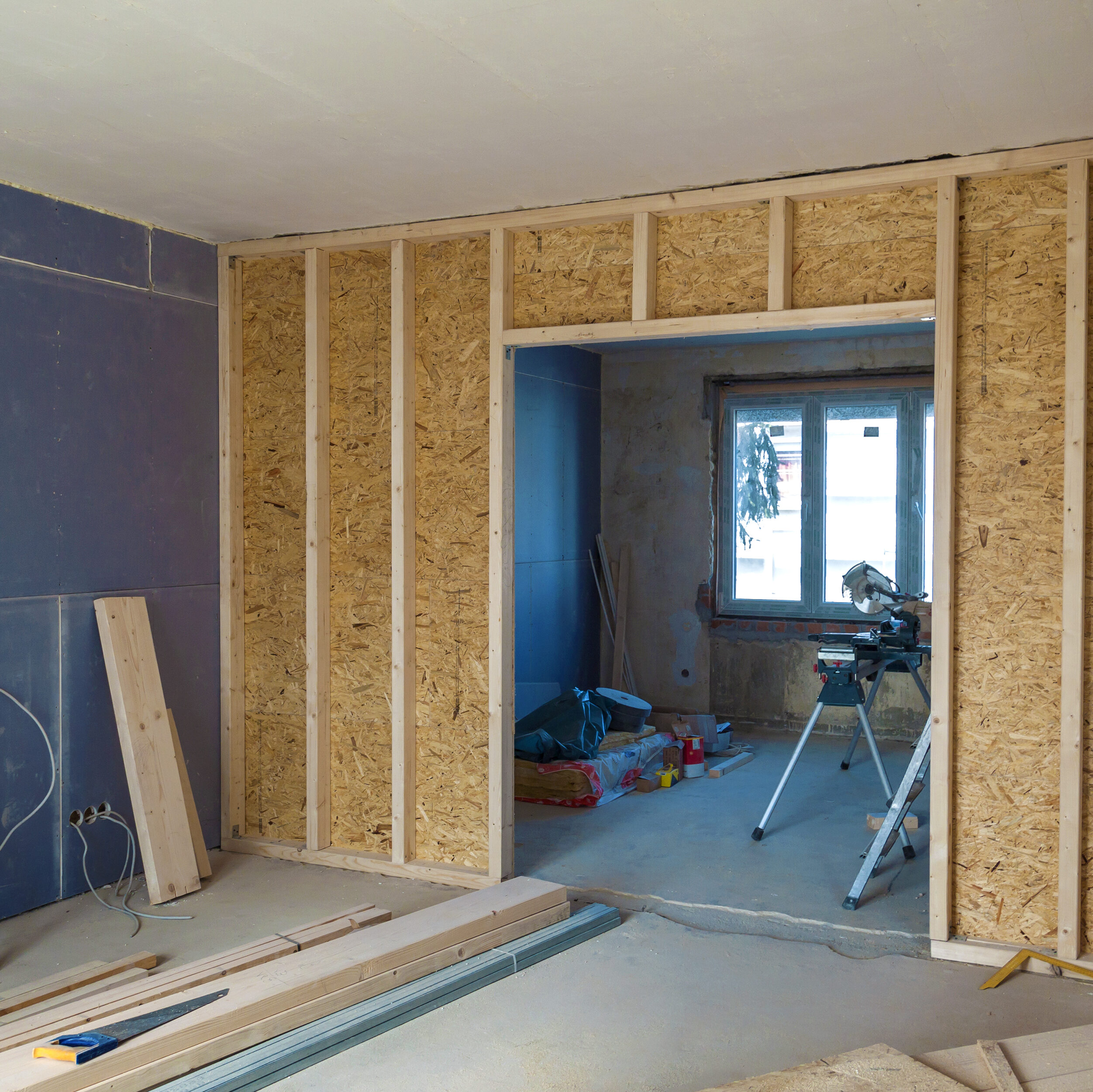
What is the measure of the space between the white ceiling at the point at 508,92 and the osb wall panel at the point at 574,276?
230 millimetres

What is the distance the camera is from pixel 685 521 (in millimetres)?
8258

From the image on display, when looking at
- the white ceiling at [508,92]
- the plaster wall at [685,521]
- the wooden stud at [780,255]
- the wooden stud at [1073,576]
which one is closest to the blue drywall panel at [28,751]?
the white ceiling at [508,92]

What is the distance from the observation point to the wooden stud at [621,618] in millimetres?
8203

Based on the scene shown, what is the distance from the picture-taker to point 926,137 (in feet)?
11.6

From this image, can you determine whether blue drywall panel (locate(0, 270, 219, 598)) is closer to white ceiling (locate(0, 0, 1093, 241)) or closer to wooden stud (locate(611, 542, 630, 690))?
white ceiling (locate(0, 0, 1093, 241))

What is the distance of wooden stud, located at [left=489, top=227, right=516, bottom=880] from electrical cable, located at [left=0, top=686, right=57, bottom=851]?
181 centimetres

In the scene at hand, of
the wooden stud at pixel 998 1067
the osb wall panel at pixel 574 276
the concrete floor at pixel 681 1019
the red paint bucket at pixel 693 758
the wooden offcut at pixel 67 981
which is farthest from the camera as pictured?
the red paint bucket at pixel 693 758

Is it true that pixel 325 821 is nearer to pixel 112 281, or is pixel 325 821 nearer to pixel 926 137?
pixel 112 281

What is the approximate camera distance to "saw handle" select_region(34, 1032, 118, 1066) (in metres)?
2.76

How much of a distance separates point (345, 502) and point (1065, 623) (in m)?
3.07

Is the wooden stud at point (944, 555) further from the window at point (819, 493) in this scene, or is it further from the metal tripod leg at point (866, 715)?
the window at point (819, 493)

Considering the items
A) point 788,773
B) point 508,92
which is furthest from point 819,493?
point 508,92

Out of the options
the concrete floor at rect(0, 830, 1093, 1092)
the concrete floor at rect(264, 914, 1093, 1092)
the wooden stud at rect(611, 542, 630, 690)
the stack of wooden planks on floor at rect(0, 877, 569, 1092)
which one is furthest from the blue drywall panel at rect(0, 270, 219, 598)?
the wooden stud at rect(611, 542, 630, 690)

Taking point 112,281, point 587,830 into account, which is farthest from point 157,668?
point 587,830
